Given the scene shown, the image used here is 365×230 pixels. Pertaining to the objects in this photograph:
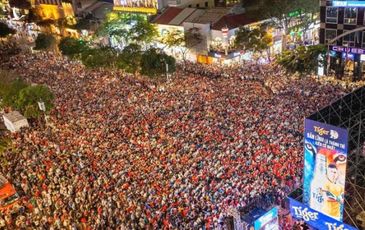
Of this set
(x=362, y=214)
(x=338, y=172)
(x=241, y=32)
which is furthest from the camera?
(x=241, y=32)

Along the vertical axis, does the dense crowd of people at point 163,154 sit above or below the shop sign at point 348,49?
below

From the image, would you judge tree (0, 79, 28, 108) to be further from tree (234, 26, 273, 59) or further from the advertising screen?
the advertising screen

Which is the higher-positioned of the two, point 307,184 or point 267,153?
point 307,184

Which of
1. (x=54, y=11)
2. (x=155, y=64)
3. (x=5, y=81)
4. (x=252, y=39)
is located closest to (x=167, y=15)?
(x=252, y=39)

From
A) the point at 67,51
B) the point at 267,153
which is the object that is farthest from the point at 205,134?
the point at 67,51

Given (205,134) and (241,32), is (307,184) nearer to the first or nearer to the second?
(205,134)

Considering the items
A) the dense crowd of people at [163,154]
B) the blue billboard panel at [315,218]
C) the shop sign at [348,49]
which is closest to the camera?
the blue billboard panel at [315,218]

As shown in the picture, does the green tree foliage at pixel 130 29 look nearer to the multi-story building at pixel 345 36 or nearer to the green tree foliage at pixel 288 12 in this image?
the green tree foliage at pixel 288 12

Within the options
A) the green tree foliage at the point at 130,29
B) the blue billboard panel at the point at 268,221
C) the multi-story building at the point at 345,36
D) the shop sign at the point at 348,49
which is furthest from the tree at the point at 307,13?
the blue billboard panel at the point at 268,221
